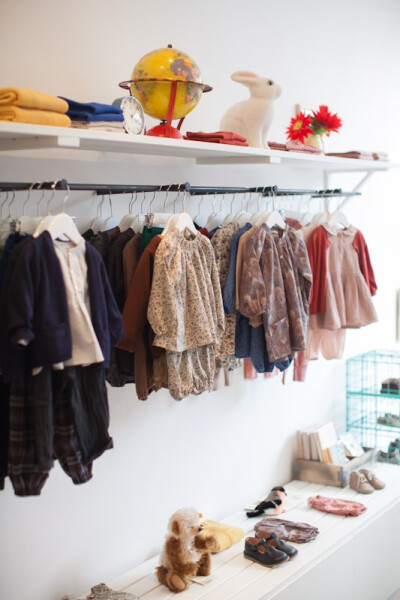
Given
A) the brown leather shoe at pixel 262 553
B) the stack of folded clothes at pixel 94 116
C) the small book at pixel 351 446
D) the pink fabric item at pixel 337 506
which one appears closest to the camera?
the stack of folded clothes at pixel 94 116

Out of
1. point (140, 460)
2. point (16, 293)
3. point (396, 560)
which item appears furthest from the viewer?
point (396, 560)

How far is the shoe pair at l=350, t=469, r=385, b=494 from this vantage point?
11.2ft

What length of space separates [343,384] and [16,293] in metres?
2.62

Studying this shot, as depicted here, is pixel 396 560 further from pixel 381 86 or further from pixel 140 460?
pixel 381 86

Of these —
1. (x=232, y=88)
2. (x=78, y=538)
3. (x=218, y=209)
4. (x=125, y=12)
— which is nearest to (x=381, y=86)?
(x=232, y=88)

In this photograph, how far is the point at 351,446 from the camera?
3756 mm

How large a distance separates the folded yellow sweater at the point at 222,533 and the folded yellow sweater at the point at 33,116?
1.61 metres

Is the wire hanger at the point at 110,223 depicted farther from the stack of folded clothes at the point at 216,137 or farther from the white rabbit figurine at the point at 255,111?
the white rabbit figurine at the point at 255,111

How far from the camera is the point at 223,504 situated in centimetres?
329

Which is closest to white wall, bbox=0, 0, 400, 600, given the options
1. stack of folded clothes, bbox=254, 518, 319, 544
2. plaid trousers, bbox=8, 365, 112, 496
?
stack of folded clothes, bbox=254, 518, 319, 544

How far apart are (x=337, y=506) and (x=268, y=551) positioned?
60 centimetres

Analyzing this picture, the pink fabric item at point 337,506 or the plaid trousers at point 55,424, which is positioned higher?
the plaid trousers at point 55,424

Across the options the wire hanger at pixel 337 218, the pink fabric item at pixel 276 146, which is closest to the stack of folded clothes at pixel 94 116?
the pink fabric item at pixel 276 146

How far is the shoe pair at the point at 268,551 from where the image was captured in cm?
270
